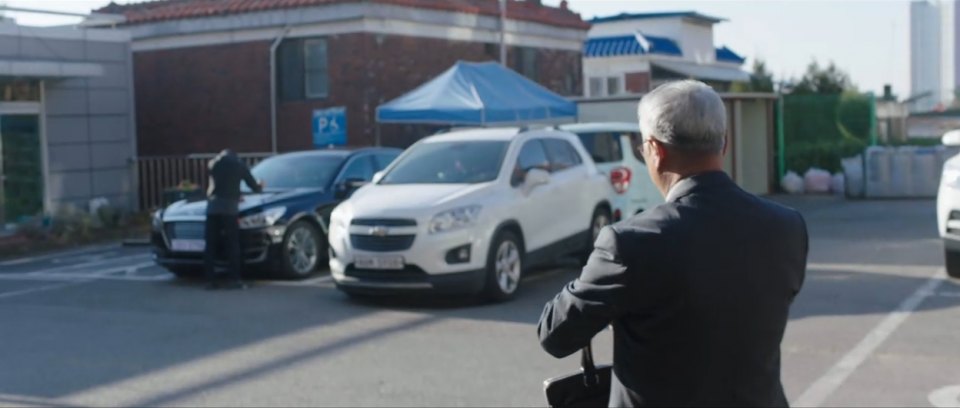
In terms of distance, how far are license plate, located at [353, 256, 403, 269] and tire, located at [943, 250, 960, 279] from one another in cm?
585

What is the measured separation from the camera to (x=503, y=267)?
38.4 feet

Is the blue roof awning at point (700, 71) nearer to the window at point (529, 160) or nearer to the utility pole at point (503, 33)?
the utility pole at point (503, 33)

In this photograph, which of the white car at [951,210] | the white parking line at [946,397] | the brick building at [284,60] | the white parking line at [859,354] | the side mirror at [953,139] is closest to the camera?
the white parking line at [946,397]

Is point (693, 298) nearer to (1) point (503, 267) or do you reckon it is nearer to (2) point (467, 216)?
(2) point (467, 216)

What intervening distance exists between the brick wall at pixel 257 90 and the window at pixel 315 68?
21cm

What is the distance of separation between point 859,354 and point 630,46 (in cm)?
2785

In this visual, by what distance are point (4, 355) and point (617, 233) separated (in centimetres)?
767

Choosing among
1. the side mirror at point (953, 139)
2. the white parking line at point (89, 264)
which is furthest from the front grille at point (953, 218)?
the white parking line at point (89, 264)

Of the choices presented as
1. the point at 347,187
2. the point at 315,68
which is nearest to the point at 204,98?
the point at 315,68

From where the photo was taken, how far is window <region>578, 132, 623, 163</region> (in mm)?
15219

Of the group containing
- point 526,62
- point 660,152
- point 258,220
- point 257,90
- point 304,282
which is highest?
point 526,62

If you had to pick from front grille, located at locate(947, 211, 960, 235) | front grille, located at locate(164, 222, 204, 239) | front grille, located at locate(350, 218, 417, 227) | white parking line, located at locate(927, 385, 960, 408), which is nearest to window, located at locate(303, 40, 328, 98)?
front grille, located at locate(164, 222, 204, 239)

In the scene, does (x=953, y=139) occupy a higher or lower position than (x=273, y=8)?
lower

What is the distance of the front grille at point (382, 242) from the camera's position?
11.2 metres
